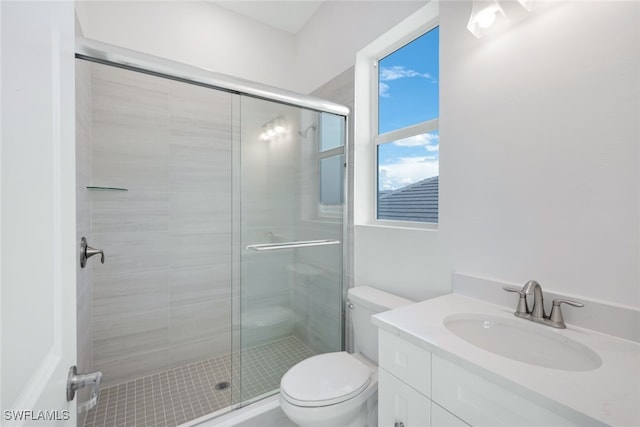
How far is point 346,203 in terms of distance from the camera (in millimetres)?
2033

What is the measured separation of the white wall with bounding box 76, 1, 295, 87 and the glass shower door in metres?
0.96

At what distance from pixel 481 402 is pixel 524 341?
0.40 metres

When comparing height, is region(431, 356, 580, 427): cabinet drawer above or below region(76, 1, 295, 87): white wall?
below

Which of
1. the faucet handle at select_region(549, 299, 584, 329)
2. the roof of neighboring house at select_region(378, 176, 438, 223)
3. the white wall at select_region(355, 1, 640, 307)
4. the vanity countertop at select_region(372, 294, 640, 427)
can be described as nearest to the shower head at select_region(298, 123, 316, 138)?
the roof of neighboring house at select_region(378, 176, 438, 223)

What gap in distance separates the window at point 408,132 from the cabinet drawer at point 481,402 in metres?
0.94

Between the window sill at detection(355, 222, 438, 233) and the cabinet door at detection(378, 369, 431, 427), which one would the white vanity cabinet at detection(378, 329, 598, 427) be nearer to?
the cabinet door at detection(378, 369, 431, 427)

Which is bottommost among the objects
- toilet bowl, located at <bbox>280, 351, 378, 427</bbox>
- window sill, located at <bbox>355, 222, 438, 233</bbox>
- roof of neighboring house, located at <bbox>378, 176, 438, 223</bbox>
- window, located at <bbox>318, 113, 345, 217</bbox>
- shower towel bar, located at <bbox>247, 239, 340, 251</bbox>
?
toilet bowl, located at <bbox>280, 351, 378, 427</bbox>

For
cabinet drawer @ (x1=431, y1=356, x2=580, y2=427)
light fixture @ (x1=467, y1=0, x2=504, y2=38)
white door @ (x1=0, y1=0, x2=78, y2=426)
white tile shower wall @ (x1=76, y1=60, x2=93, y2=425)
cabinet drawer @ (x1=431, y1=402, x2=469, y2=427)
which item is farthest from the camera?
white tile shower wall @ (x1=76, y1=60, x2=93, y2=425)

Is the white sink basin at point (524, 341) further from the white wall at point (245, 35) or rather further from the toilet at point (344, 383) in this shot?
the white wall at point (245, 35)

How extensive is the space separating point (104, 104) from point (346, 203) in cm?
172

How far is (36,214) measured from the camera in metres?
0.44

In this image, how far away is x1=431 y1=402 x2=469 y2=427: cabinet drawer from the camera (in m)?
0.81

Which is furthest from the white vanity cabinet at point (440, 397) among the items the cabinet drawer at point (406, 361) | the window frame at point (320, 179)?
the window frame at point (320, 179)

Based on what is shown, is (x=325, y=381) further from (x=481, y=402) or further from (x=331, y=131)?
(x=331, y=131)
